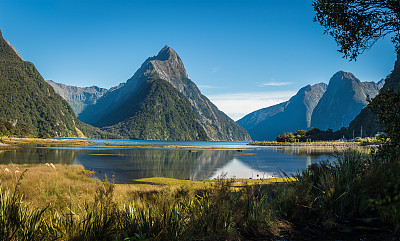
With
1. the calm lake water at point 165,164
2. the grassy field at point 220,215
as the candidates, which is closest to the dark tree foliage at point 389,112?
the grassy field at point 220,215

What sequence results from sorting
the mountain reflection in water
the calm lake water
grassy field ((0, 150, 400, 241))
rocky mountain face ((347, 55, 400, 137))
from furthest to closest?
rocky mountain face ((347, 55, 400, 137)) → the calm lake water → the mountain reflection in water → grassy field ((0, 150, 400, 241))

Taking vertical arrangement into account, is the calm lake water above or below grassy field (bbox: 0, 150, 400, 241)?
below

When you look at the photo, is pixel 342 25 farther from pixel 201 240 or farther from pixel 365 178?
pixel 201 240

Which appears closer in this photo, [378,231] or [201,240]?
[201,240]

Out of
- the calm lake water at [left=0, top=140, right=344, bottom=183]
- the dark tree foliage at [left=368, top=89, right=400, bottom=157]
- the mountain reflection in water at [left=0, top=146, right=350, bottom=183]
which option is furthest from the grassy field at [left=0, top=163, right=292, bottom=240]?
the mountain reflection in water at [left=0, top=146, right=350, bottom=183]

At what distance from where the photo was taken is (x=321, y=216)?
807cm

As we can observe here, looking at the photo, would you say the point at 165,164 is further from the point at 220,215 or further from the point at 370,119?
the point at 370,119

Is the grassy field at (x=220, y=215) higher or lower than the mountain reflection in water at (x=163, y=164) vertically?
higher

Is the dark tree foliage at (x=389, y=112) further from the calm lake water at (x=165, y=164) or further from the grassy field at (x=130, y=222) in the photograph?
the calm lake water at (x=165, y=164)

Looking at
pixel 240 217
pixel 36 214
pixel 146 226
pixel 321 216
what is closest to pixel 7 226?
pixel 36 214

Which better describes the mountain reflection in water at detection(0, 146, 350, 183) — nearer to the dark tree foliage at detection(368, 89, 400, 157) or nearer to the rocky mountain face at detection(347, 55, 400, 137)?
the dark tree foliage at detection(368, 89, 400, 157)

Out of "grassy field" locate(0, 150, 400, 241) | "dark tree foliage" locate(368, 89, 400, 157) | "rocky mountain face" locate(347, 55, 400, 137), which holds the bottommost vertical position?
"grassy field" locate(0, 150, 400, 241)

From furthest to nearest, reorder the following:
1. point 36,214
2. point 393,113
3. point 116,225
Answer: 1. point 393,113
2. point 116,225
3. point 36,214

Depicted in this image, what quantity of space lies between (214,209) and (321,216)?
3.85 metres
